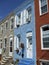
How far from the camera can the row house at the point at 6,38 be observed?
27.2 metres

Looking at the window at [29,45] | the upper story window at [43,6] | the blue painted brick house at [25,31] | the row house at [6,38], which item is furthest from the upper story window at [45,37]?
the row house at [6,38]

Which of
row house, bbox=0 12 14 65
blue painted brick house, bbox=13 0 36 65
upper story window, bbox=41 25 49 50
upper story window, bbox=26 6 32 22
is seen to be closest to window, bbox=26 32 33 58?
blue painted brick house, bbox=13 0 36 65

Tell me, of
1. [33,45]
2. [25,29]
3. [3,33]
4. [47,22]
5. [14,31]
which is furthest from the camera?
[3,33]

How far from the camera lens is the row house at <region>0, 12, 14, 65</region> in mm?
27233

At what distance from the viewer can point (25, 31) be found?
22391mm

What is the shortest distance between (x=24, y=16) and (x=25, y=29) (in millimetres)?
1733

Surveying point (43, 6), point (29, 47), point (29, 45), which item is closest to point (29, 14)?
point (43, 6)

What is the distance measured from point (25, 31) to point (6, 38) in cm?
763

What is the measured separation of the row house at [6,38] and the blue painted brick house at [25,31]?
6.02 ft

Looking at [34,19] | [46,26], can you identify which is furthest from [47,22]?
[34,19]

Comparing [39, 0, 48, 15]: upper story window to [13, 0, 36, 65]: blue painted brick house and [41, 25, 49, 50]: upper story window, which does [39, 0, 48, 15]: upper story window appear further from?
[41, 25, 49, 50]: upper story window

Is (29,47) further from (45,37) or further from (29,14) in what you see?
(29,14)

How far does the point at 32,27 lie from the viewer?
2069cm

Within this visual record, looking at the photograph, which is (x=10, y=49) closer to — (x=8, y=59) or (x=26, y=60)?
(x=8, y=59)
